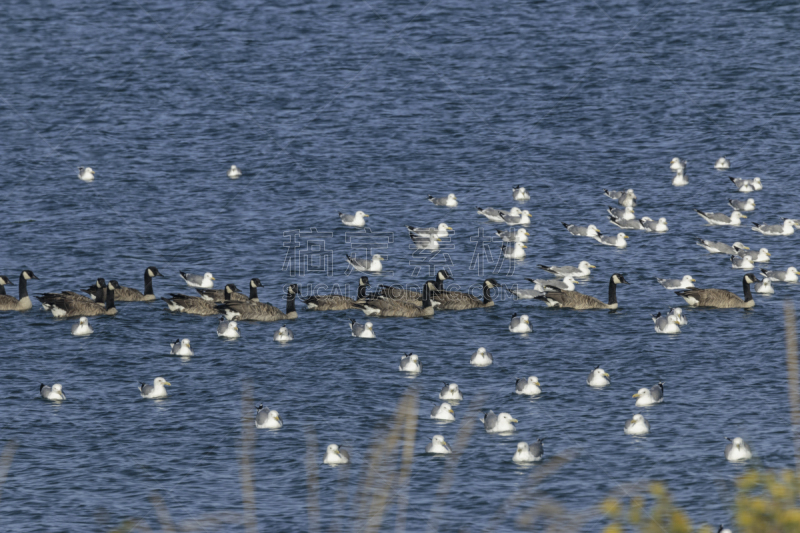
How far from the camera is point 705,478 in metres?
21.0

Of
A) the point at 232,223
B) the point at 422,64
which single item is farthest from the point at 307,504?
the point at 422,64

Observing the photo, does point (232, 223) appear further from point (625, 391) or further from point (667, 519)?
point (667, 519)

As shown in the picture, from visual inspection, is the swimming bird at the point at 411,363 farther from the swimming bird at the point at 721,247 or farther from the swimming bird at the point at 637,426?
the swimming bird at the point at 721,247

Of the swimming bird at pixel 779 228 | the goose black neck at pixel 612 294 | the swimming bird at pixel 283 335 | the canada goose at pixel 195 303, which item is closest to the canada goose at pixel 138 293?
the canada goose at pixel 195 303

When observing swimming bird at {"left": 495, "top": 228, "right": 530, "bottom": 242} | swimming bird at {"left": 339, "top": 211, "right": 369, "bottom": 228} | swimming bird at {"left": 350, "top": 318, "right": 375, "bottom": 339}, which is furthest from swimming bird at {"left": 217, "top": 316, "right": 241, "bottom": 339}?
swimming bird at {"left": 495, "top": 228, "right": 530, "bottom": 242}

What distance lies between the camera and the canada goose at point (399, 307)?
3306 cm

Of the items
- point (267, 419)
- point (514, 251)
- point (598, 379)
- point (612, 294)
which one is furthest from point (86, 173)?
point (598, 379)

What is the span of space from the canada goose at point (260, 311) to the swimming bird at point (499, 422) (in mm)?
10622

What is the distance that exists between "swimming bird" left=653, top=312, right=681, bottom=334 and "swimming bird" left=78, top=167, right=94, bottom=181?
1067 inches

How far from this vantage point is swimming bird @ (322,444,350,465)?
866 inches

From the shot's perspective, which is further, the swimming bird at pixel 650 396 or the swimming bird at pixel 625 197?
the swimming bird at pixel 625 197

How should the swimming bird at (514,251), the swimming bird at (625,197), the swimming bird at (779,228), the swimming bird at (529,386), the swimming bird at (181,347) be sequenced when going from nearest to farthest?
the swimming bird at (529,386) → the swimming bird at (181,347) → the swimming bird at (514,251) → the swimming bird at (779,228) → the swimming bird at (625,197)

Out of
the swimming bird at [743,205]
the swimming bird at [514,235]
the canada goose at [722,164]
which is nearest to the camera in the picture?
the swimming bird at [514,235]

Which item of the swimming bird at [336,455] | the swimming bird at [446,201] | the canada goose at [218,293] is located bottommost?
the swimming bird at [446,201]
